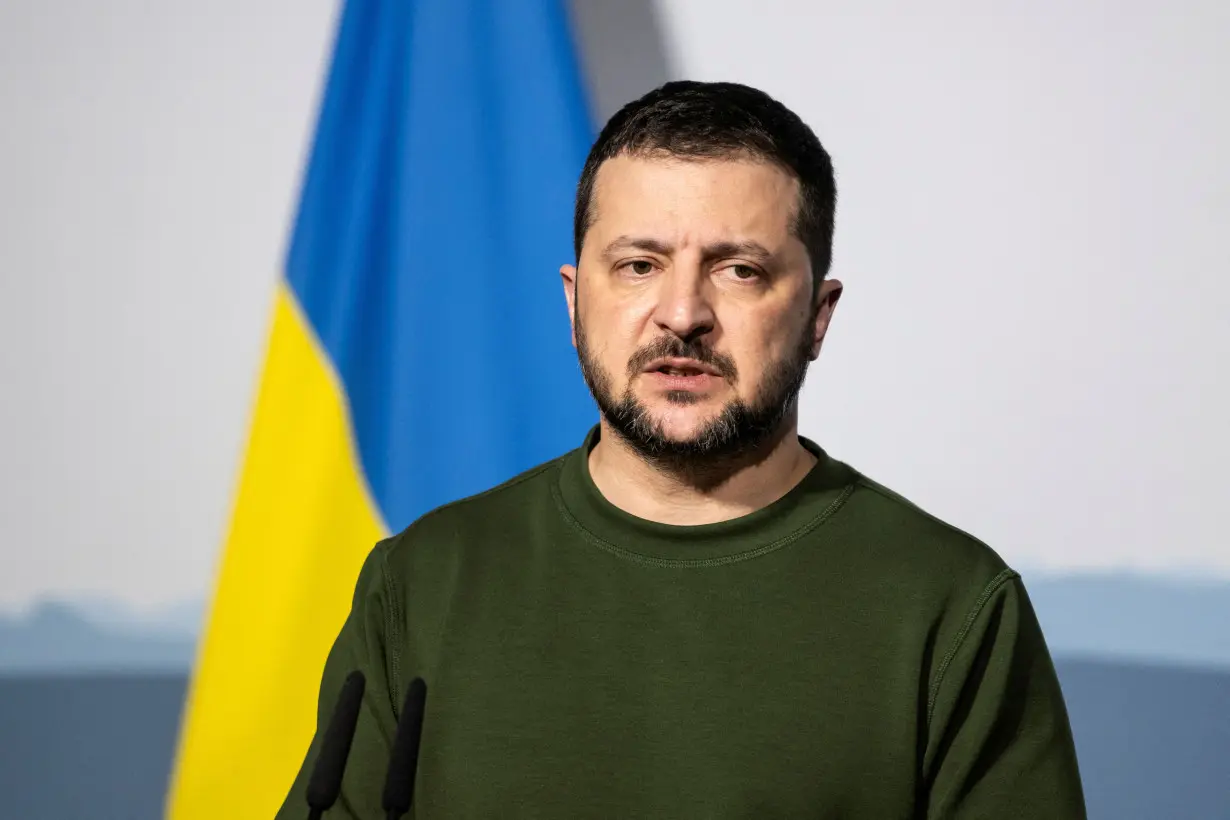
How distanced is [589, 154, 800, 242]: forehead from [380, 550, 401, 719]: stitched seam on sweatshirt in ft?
1.34

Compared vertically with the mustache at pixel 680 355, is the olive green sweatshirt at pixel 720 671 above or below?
below

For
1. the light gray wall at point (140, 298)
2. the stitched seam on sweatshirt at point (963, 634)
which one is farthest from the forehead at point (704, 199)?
the light gray wall at point (140, 298)

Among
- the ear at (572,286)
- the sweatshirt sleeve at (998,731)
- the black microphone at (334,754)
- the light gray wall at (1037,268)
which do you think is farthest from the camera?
the light gray wall at (1037,268)

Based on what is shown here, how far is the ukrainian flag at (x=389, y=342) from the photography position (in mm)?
1812

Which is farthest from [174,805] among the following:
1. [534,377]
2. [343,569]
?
[534,377]

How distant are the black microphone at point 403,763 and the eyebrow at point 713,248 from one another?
496 mm

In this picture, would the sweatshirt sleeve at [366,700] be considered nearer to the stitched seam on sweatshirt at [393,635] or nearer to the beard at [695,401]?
the stitched seam on sweatshirt at [393,635]

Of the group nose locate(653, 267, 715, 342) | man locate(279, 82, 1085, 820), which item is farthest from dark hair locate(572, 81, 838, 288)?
nose locate(653, 267, 715, 342)

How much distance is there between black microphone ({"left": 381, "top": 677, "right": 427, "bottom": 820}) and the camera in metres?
0.81

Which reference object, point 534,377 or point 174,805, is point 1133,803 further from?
point 174,805

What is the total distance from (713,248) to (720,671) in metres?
0.38

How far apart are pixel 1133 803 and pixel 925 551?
1.01 metres

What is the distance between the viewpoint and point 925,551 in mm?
1199

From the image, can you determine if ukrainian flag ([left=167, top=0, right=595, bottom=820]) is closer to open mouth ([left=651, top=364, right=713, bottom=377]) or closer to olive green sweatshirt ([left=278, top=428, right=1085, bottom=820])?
olive green sweatshirt ([left=278, top=428, right=1085, bottom=820])
